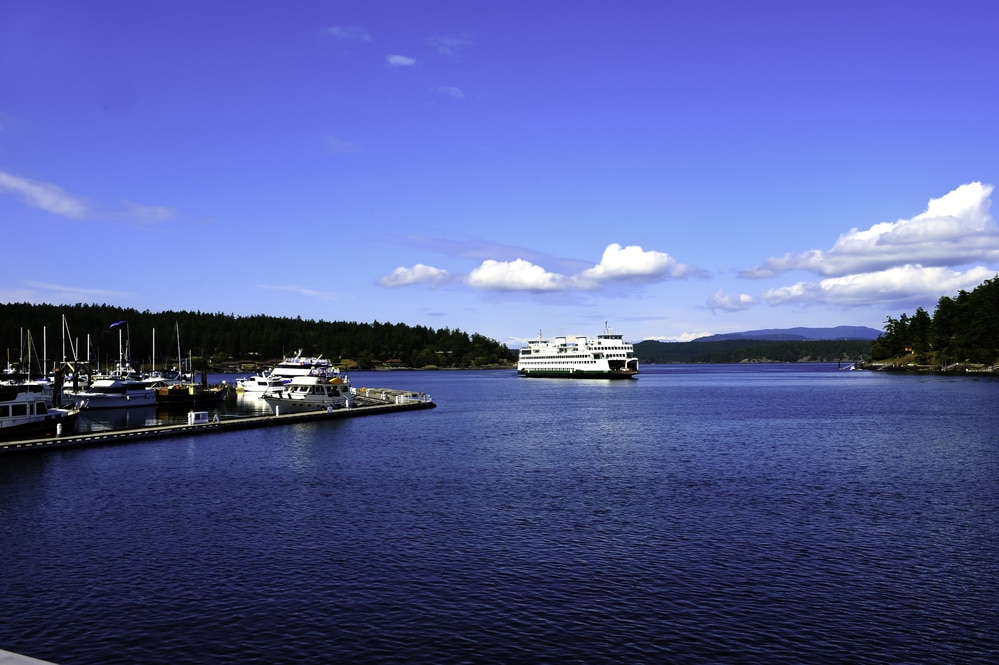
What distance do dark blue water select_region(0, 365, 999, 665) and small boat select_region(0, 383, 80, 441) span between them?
661 cm

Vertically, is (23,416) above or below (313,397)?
above

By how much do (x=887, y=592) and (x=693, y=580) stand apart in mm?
6155

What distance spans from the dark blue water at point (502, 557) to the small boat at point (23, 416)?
6.61 m

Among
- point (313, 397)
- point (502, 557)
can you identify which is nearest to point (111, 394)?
point (313, 397)

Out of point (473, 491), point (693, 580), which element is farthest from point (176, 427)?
point (693, 580)

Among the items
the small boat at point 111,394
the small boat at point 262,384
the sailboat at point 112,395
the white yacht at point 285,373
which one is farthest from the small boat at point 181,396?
the white yacht at point 285,373

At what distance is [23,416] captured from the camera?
200 ft

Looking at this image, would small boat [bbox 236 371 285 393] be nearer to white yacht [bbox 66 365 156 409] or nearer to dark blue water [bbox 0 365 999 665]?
white yacht [bbox 66 365 156 409]

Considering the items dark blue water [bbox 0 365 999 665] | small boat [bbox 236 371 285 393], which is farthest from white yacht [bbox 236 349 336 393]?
dark blue water [bbox 0 365 999 665]

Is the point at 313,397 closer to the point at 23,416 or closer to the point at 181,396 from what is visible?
the point at 181,396

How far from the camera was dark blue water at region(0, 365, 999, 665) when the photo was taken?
65.5 ft

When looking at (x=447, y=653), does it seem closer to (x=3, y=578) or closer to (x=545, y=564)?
(x=545, y=564)

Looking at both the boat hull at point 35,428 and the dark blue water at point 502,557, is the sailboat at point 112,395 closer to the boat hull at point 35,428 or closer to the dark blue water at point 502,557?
the boat hull at point 35,428

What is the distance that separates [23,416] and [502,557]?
52.2 metres
